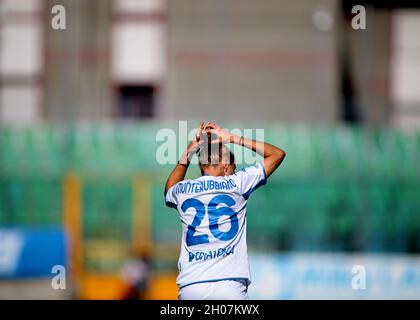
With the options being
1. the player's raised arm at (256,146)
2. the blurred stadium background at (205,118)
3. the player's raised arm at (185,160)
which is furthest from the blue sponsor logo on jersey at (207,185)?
the blurred stadium background at (205,118)

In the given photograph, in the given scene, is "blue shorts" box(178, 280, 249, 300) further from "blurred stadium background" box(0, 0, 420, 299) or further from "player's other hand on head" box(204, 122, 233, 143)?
"blurred stadium background" box(0, 0, 420, 299)

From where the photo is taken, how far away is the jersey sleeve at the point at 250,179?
5.50 metres

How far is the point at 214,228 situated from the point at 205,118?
15472mm

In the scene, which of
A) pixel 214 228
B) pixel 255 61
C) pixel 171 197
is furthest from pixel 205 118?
pixel 214 228

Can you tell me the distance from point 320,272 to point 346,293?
2.93ft

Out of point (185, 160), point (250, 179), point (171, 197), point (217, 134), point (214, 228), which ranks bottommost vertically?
point (214, 228)

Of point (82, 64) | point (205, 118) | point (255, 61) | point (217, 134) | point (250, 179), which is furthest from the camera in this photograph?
point (82, 64)

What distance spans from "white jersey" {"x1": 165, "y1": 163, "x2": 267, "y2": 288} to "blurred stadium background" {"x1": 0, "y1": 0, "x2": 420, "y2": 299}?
33.6 feet

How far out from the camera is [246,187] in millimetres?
5508

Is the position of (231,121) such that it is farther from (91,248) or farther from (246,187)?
(246,187)

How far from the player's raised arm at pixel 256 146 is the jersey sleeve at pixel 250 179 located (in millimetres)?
44

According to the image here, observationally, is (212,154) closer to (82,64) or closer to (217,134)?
(217,134)

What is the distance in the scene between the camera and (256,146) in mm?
5469

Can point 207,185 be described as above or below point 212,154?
below
